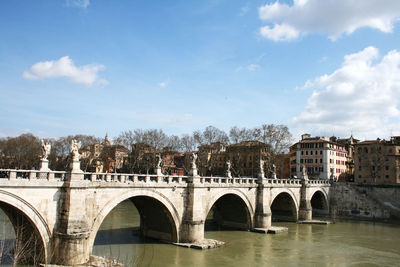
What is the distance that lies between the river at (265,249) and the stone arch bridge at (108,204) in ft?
5.87

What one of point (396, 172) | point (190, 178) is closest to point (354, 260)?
point (190, 178)

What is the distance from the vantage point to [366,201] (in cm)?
4478

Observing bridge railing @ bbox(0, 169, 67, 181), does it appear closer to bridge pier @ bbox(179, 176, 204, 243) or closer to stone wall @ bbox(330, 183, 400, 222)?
bridge pier @ bbox(179, 176, 204, 243)

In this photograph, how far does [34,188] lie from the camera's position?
16.2m

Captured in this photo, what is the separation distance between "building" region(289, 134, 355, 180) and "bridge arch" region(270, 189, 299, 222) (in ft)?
54.0

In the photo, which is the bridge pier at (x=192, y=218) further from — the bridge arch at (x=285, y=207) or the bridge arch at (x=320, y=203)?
the bridge arch at (x=320, y=203)

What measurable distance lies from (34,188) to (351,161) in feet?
219

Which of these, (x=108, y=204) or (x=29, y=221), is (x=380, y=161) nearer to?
(x=108, y=204)

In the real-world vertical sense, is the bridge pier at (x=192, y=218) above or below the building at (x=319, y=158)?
below

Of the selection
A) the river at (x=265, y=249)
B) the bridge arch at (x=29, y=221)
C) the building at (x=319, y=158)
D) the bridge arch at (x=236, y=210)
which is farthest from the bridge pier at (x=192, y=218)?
the building at (x=319, y=158)

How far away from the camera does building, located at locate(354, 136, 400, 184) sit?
54875mm

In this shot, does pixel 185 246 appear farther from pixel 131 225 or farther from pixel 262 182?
pixel 262 182

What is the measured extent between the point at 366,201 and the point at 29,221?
41.7 m

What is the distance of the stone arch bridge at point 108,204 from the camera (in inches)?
647
